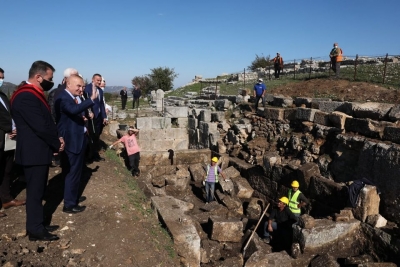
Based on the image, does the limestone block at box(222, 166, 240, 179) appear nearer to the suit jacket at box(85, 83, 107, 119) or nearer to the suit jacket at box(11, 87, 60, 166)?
the suit jacket at box(85, 83, 107, 119)

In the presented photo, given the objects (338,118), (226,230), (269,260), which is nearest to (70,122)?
(269,260)

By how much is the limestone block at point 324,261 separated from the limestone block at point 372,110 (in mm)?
4360

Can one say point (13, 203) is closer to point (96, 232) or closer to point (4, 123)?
point (4, 123)

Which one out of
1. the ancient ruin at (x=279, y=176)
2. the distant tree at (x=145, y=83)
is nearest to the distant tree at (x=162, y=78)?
the distant tree at (x=145, y=83)

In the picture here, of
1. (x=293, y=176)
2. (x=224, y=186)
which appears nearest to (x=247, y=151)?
(x=224, y=186)

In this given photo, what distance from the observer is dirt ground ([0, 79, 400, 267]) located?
364cm

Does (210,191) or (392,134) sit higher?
(392,134)

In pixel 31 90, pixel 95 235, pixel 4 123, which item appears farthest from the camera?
pixel 4 123

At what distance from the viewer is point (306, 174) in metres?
8.09

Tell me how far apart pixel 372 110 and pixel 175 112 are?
793 centimetres

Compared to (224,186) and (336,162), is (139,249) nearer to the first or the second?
(224,186)

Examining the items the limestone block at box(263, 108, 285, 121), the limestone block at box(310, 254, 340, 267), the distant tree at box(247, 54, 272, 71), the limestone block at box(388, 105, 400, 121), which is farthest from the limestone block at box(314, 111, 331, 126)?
the distant tree at box(247, 54, 272, 71)

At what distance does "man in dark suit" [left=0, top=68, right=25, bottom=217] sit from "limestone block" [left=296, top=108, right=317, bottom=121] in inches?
323

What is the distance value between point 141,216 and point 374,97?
976cm
